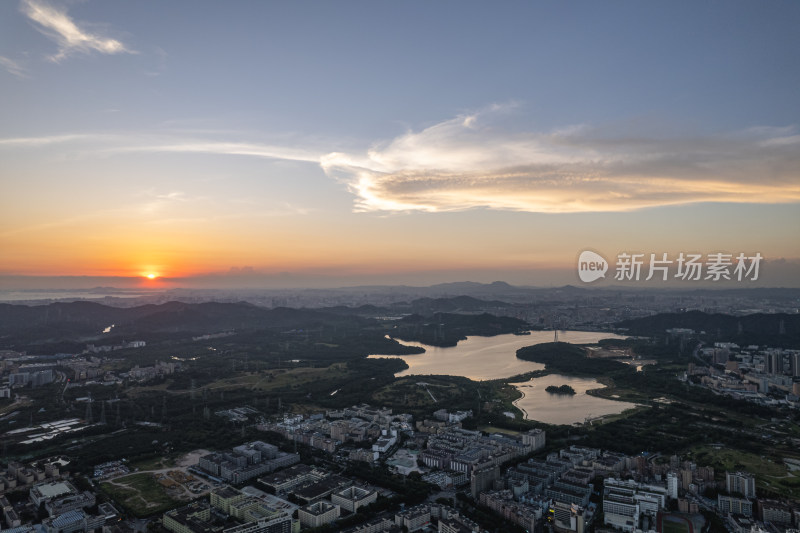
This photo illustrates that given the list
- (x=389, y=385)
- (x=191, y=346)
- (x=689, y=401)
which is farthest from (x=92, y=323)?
(x=689, y=401)

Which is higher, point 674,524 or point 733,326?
point 733,326

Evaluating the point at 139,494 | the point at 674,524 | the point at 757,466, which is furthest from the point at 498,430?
the point at 139,494

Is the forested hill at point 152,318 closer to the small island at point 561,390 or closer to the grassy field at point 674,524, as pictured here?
the small island at point 561,390

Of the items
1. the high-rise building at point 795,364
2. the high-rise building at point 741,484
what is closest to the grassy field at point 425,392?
the high-rise building at point 741,484

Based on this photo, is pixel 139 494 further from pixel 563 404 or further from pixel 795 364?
pixel 795 364

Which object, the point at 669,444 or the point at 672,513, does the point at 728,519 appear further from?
the point at 669,444
